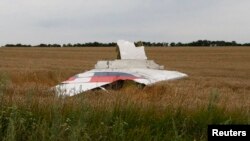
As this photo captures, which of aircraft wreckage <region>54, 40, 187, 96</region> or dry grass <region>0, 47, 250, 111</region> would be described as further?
aircraft wreckage <region>54, 40, 187, 96</region>

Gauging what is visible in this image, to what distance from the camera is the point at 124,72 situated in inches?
553

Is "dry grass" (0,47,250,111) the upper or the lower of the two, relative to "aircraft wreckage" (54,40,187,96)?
lower

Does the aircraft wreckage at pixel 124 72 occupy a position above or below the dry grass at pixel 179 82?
above

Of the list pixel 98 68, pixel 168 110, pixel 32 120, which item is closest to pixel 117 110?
pixel 168 110

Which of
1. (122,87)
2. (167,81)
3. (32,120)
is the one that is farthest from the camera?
(167,81)

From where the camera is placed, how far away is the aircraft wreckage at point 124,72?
39.0 ft

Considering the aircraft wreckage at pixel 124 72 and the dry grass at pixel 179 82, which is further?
the aircraft wreckage at pixel 124 72

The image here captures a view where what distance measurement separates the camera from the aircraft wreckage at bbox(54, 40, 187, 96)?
39.0 feet

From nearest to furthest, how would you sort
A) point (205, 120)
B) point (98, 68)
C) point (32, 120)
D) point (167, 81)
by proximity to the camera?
point (32, 120) < point (205, 120) < point (167, 81) < point (98, 68)

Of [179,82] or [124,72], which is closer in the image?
[124,72]

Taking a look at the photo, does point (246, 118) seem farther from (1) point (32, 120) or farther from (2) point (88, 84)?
(2) point (88, 84)

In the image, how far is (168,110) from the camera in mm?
4953

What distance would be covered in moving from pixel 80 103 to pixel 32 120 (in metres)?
0.59

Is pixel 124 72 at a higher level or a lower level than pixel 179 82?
higher
